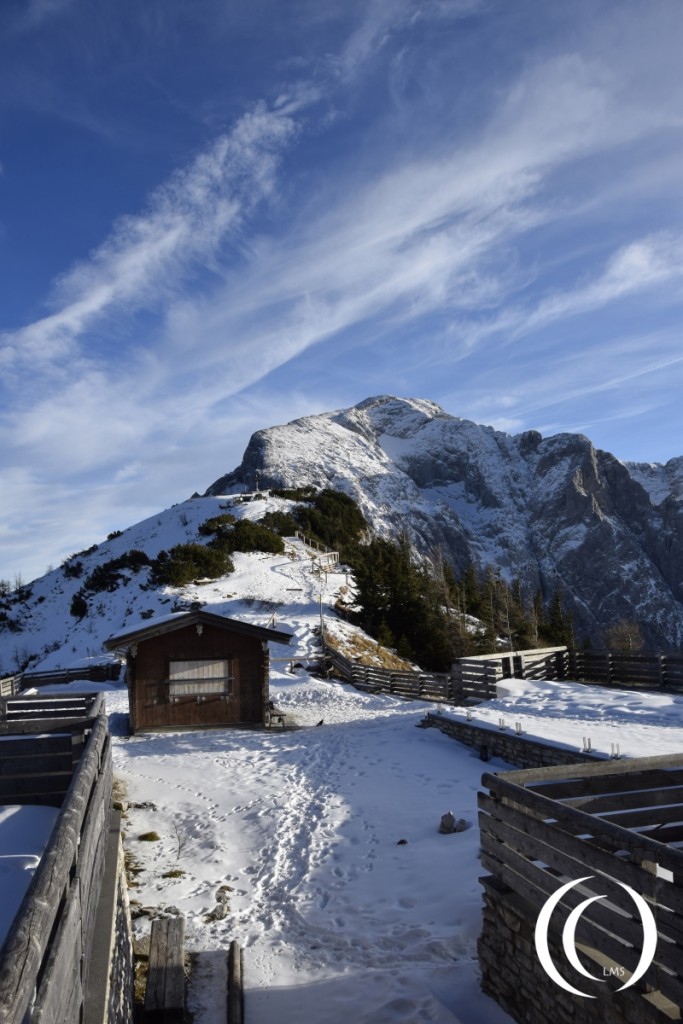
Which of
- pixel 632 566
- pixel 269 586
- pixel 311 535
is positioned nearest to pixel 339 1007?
pixel 269 586

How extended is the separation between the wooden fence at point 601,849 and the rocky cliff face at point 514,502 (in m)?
99.3

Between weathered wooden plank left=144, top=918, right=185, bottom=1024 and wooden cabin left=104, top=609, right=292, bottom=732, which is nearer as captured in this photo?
weathered wooden plank left=144, top=918, right=185, bottom=1024

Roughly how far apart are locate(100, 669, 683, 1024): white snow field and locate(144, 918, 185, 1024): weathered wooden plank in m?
0.36

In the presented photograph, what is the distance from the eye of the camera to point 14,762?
675 centimetres

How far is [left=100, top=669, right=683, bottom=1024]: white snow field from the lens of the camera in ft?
20.9

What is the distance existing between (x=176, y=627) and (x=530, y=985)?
16346 mm

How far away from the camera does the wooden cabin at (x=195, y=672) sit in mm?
20000

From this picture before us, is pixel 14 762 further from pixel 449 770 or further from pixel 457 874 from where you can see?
pixel 449 770

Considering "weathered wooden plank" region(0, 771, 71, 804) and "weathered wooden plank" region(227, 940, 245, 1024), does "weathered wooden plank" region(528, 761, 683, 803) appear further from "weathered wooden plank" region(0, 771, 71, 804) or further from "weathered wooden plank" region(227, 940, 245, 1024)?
"weathered wooden plank" region(0, 771, 71, 804)

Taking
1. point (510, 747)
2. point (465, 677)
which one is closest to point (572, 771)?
point (510, 747)

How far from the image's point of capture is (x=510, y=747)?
13.7 meters

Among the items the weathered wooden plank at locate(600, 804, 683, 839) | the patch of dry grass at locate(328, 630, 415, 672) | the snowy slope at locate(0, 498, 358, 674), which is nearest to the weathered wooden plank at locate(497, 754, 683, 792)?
the weathered wooden plank at locate(600, 804, 683, 839)

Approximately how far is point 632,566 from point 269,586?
10250 cm

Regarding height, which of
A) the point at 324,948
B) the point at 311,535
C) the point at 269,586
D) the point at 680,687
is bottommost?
the point at 324,948
